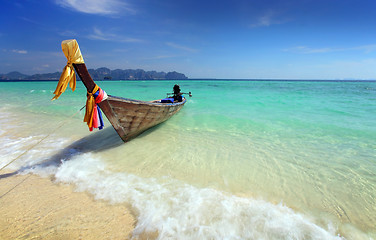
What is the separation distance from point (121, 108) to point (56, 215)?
3.00m

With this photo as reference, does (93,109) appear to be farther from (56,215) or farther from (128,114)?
(56,215)

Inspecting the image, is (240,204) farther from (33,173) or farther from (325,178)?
(33,173)

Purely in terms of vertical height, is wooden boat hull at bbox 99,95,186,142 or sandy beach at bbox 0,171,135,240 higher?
wooden boat hull at bbox 99,95,186,142

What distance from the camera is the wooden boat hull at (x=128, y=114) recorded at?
197 inches

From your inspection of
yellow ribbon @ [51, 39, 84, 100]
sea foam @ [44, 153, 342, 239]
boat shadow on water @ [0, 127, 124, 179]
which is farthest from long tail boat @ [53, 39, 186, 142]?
sea foam @ [44, 153, 342, 239]

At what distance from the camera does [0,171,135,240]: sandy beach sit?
2.56 metres

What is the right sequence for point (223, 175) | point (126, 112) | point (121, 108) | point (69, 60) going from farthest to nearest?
1. point (126, 112)
2. point (121, 108)
3. point (223, 175)
4. point (69, 60)

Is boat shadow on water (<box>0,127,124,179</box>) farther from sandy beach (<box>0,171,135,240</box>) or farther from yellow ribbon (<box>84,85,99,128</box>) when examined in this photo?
yellow ribbon (<box>84,85,99,128</box>)

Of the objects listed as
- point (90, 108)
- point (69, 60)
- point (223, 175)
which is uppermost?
point (69, 60)

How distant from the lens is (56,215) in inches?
113

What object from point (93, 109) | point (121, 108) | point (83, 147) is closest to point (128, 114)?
point (121, 108)

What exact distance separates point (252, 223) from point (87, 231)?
2.51 m

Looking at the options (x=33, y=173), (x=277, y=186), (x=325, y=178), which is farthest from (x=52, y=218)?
(x=325, y=178)

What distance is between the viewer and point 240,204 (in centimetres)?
325
